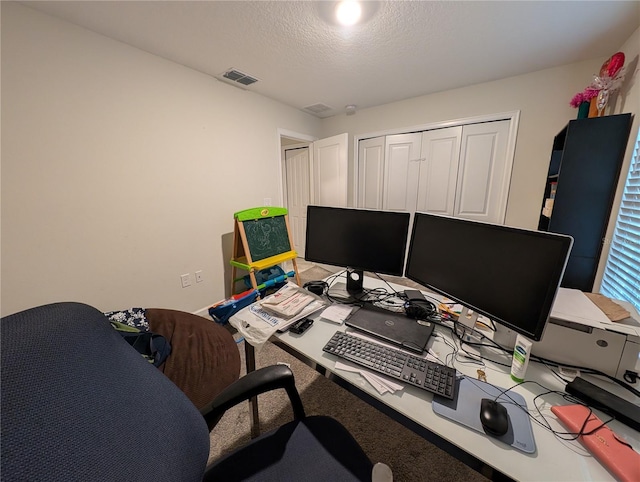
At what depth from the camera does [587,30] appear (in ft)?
5.60

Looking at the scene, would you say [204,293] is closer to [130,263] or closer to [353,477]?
[130,263]

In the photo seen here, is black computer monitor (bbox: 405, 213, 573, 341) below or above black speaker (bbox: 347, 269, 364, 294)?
above

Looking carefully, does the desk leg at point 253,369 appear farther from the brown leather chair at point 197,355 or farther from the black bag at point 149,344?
the black bag at point 149,344

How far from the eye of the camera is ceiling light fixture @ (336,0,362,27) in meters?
1.46

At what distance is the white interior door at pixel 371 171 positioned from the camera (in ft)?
11.2

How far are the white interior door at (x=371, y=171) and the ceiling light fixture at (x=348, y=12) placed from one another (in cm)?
185

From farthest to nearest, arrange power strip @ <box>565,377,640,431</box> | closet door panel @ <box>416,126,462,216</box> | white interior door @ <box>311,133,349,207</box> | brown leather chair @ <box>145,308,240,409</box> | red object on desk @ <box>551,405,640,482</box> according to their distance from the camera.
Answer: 1. white interior door @ <box>311,133,349,207</box>
2. closet door panel @ <box>416,126,462,216</box>
3. brown leather chair @ <box>145,308,240,409</box>
4. power strip @ <box>565,377,640,431</box>
5. red object on desk @ <box>551,405,640,482</box>

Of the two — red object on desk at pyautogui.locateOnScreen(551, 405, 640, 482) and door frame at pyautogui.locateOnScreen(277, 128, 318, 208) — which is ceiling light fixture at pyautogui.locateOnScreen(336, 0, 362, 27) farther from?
red object on desk at pyautogui.locateOnScreen(551, 405, 640, 482)

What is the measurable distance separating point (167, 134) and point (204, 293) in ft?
5.37

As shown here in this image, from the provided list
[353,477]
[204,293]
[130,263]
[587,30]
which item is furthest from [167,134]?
[587,30]

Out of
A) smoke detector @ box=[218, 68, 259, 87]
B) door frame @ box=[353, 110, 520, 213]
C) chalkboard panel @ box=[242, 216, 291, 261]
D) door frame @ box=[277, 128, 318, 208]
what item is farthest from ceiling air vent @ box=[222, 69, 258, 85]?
door frame @ box=[353, 110, 520, 213]

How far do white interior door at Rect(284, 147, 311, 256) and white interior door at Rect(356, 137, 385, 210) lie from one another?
0.90m

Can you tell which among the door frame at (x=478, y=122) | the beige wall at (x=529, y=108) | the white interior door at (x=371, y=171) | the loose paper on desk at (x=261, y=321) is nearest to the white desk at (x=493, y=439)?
the loose paper on desk at (x=261, y=321)

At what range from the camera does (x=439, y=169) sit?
9.86 ft
